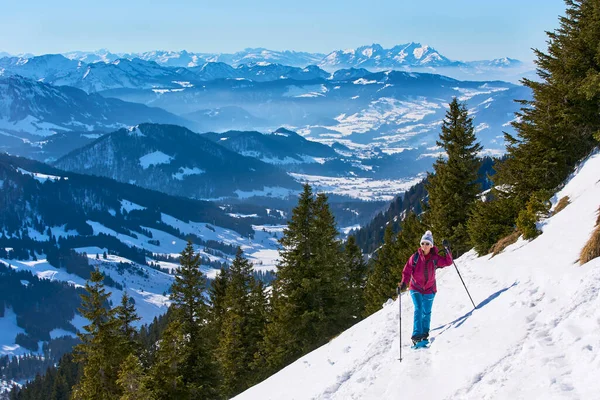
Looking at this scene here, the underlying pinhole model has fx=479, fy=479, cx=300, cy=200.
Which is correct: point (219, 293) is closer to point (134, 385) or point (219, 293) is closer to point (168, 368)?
point (168, 368)

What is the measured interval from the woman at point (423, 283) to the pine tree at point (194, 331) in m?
17.0

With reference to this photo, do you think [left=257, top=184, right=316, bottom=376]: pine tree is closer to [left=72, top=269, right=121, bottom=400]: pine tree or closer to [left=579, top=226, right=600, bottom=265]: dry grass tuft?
[left=72, top=269, right=121, bottom=400]: pine tree

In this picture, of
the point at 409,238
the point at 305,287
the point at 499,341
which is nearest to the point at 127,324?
the point at 305,287

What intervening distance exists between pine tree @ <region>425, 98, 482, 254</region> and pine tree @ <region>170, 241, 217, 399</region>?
16.5 metres

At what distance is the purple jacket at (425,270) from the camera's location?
12.9 metres

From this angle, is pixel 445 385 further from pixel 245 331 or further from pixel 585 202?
pixel 245 331

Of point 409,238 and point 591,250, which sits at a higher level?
point 409,238

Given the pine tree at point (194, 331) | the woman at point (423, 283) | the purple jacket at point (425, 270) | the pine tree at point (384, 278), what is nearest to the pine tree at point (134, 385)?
the pine tree at point (194, 331)

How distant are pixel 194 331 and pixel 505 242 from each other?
1795 centimetres

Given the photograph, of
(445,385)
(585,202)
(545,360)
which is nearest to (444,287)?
(585,202)

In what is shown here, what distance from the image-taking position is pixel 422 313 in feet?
42.3

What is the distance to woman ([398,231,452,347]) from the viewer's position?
506 inches

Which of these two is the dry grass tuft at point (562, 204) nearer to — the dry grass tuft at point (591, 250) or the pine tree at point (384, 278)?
the dry grass tuft at point (591, 250)

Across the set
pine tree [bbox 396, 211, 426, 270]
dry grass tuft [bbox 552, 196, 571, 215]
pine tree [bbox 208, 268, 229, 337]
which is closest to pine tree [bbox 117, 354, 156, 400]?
dry grass tuft [bbox 552, 196, 571, 215]
